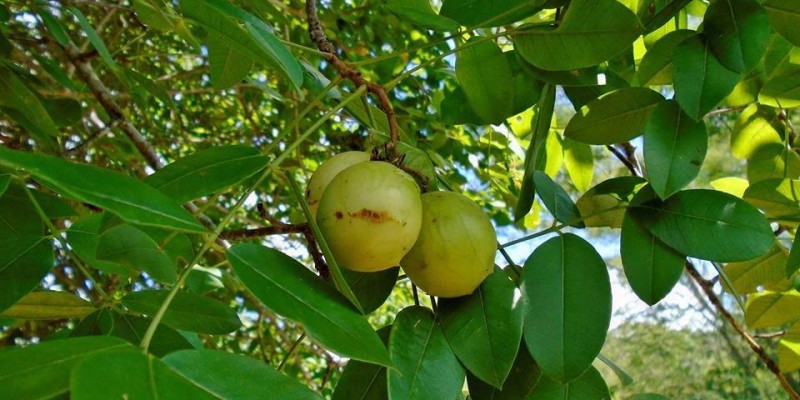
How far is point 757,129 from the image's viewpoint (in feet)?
5.52

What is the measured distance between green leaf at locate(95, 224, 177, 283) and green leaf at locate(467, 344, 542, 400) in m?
0.50

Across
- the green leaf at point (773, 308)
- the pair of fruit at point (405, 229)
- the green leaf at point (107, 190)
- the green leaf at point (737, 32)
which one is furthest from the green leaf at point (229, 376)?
the green leaf at point (773, 308)

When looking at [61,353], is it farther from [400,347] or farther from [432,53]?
[432,53]

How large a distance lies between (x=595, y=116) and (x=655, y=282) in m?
0.33

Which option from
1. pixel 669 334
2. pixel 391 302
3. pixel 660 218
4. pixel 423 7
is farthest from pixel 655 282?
pixel 669 334

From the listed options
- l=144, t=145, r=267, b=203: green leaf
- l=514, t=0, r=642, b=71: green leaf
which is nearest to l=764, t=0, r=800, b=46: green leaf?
l=514, t=0, r=642, b=71: green leaf

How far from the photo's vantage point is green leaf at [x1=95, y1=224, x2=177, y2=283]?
3.40 ft

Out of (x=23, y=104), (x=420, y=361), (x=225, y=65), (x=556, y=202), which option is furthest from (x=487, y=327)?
(x=23, y=104)

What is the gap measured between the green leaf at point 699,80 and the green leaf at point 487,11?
0.74 ft

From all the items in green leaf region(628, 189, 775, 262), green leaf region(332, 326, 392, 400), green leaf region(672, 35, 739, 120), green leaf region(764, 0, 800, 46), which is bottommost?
green leaf region(332, 326, 392, 400)

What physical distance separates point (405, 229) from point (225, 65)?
2.26 ft

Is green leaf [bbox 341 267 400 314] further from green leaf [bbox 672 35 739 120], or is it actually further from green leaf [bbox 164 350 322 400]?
green leaf [bbox 672 35 739 120]

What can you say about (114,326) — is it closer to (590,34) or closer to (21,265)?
(21,265)

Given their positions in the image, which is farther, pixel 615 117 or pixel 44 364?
pixel 615 117
